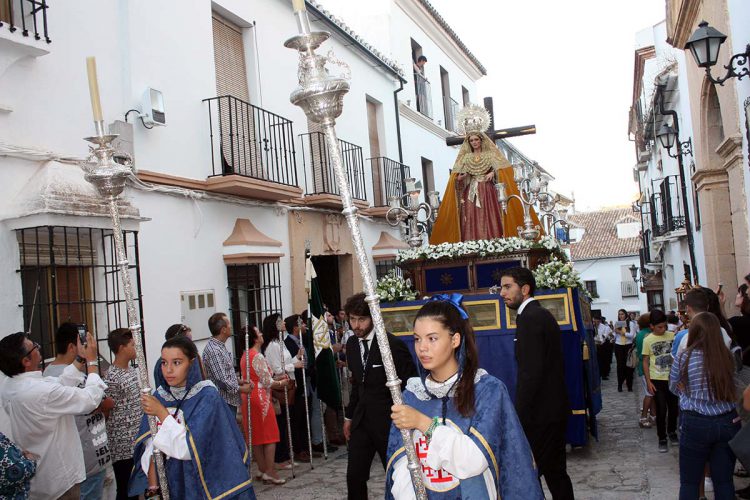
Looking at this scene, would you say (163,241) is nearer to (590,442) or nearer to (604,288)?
(590,442)

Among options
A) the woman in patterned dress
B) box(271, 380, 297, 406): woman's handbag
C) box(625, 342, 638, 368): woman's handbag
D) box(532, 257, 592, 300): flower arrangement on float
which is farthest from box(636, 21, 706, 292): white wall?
the woman in patterned dress

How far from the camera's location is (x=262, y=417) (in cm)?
686

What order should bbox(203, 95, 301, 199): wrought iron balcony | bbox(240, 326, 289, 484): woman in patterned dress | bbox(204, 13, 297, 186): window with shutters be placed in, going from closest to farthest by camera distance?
bbox(240, 326, 289, 484): woman in patterned dress < bbox(203, 95, 301, 199): wrought iron balcony < bbox(204, 13, 297, 186): window with shutters

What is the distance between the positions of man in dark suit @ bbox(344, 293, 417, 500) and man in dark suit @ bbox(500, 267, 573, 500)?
79cm

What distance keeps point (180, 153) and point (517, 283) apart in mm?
4967

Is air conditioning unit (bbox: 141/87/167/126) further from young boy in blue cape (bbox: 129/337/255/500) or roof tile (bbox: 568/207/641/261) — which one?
roof tile (bbox: 568/207/641/261)

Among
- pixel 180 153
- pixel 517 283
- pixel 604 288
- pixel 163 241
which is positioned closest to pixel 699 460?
pixel 517 283

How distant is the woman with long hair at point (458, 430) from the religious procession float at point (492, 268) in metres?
4.43

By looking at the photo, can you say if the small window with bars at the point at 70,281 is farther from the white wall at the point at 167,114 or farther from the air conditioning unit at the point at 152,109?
Answer: the air conditioning unit at the point at 152,109

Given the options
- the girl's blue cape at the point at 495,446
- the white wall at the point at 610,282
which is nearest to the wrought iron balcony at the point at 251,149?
the girl's blue cape at the point at 495,446

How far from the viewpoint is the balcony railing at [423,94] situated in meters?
17.8

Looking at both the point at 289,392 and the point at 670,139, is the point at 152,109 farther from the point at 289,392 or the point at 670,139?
the point at 670,139

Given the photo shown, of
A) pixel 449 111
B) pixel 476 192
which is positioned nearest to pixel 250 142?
pixel 476 192

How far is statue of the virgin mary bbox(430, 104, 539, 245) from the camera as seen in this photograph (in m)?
9.82
